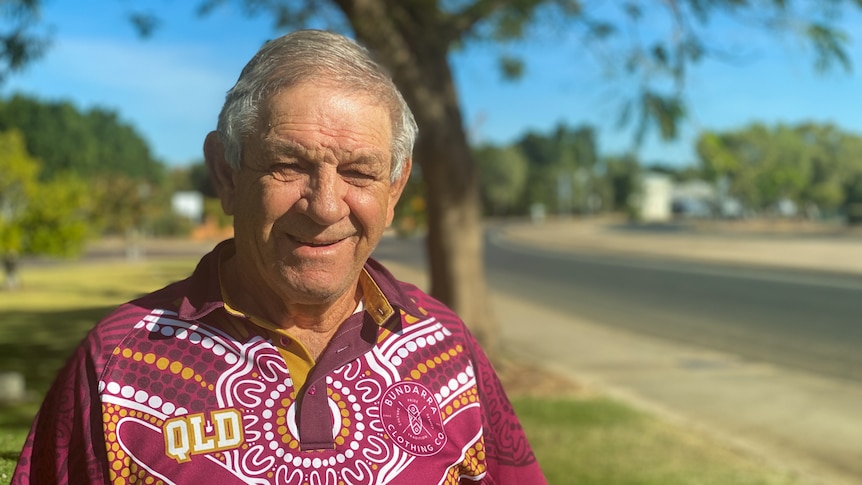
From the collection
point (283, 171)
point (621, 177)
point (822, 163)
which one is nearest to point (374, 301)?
point (283, 171)

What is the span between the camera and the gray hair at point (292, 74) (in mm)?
1391

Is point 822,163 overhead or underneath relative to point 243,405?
overhead

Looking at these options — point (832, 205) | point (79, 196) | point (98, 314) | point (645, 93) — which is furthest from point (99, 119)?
point (98, 314)

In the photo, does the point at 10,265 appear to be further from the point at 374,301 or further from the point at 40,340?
the point at 374,301

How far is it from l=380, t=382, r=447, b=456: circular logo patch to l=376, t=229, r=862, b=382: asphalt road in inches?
141

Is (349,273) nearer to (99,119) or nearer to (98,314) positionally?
(98,314)

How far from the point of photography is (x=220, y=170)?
1.50 meters

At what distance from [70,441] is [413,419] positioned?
549mm

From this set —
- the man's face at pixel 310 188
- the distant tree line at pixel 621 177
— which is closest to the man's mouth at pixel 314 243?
the man's face at pixel 310 188

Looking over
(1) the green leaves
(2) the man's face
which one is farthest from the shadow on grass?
(1) the green leaves

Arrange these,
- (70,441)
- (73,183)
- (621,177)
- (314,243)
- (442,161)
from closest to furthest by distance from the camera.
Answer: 1. (70,441)
2. (314,243)
3. (442,161)
4. (73,183)
5. (621,177)

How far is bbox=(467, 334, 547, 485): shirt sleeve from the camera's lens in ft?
A: 5.25

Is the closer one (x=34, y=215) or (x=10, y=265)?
(x=10, y=265)

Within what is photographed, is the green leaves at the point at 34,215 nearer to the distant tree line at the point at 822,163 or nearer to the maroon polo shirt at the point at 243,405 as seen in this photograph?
the maroon polo shirt at the point at 243,405
